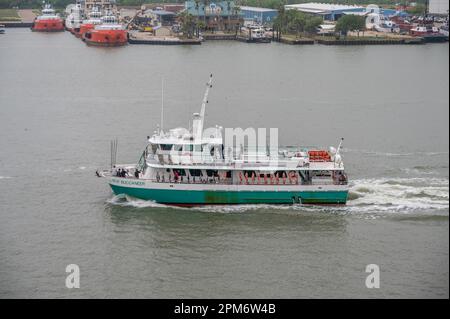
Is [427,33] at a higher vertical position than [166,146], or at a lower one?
higher

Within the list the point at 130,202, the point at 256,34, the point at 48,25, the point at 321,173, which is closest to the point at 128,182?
the point at 130,202

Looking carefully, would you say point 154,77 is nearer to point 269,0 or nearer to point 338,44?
point 338,44

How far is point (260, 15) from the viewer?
9269 cm

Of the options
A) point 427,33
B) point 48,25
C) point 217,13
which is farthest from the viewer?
point 48,25

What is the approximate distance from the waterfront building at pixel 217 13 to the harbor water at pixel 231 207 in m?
32.6

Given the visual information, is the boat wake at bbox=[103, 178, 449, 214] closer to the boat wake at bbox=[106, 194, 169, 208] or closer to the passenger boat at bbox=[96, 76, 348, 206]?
the boat wake at bbox=[106, 194, 169, 208]

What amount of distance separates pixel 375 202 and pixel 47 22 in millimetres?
68909

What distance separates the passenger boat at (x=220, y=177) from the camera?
2695 cm

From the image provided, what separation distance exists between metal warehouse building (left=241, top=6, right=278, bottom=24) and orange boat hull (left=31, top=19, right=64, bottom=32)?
852 inches

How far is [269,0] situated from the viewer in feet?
333

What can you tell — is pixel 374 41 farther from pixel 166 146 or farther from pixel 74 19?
pixel 166 146

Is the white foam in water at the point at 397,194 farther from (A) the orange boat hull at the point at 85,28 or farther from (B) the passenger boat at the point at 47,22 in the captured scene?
(B) the passenger boat at the point at 47,22
